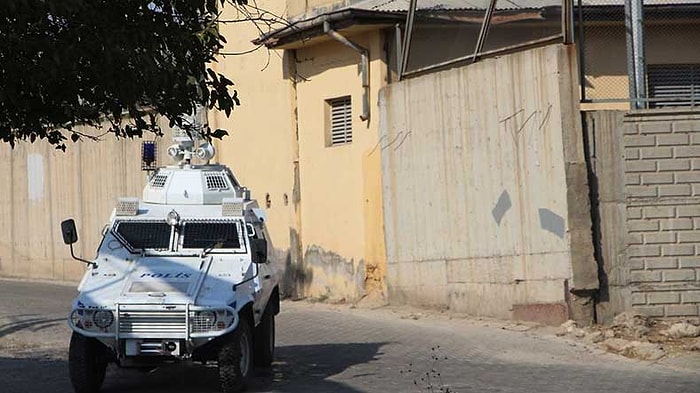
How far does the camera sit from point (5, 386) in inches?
460

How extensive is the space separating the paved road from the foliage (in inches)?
159

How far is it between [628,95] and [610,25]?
45.9 inches

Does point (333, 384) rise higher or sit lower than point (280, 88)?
lower

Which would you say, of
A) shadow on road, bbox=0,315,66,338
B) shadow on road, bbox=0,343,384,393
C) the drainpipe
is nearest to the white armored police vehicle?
shadow on road, bbox=0,343,384,393

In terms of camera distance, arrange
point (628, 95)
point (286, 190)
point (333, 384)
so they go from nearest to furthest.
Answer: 1. point (333, 384)
2. point (628, 95)
3. point (286, 190)

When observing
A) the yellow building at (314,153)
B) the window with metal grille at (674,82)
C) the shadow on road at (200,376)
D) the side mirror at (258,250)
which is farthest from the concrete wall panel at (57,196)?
the side mirror at (258,250)

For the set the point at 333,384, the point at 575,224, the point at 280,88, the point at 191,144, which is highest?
the point at 280,88

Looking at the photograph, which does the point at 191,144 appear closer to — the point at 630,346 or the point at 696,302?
the point at 630,346

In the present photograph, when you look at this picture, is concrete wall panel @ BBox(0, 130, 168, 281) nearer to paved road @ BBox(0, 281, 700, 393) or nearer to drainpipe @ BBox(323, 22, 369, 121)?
drainpipe @ BBox(323, 22, 369, 121)

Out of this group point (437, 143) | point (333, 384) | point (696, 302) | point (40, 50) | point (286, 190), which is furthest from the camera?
point (286, 190)

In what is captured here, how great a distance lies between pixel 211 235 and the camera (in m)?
11.8

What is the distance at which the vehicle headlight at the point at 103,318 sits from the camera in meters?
10.4

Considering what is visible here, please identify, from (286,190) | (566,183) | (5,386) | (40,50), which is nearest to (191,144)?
(5,386)

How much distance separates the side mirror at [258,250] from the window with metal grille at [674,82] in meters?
6.85
